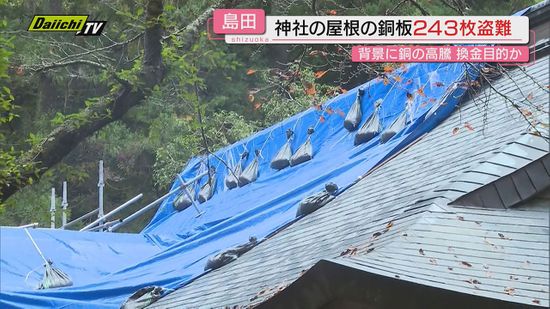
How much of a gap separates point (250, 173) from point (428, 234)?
6531 mm

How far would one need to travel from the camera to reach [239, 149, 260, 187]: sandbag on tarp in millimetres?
12695

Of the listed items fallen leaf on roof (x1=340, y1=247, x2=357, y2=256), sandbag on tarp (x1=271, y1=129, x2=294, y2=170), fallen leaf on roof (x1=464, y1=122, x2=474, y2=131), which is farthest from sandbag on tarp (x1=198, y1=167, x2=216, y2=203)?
fallen leaf on roof (x1=340, y1=247, x2=357, y2=256)

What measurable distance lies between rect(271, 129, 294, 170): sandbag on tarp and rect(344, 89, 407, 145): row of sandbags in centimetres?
119

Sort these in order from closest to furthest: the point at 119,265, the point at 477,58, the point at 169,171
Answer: the point at 477,58 → the point at 119,265 → the point at 169,171

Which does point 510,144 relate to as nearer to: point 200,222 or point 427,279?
point 427,279

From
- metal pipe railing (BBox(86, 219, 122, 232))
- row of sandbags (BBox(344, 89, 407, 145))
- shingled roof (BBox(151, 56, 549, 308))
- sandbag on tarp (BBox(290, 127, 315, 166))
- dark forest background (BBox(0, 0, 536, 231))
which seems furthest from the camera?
metal pipe railing (BBox(86, 219, 122, 232))

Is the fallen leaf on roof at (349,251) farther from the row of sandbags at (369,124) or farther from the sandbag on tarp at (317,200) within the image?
the row of sandbags at (369,124)

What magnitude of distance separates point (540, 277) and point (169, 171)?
578 inches

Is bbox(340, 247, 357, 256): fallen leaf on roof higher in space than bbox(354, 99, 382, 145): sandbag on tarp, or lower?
lower

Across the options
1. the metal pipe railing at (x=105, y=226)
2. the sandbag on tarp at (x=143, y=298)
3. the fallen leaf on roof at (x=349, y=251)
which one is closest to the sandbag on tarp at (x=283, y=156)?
the sandbag on tarp at (x=143, y=298)

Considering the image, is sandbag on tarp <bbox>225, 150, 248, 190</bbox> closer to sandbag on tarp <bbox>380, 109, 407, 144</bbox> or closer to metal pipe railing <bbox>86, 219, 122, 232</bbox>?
metal pipe railing <bbox>86, 219, 122, 232</bbox>

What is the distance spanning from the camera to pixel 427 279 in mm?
5699

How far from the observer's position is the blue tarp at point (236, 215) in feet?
32.2

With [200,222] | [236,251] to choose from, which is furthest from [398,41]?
[200,222]
